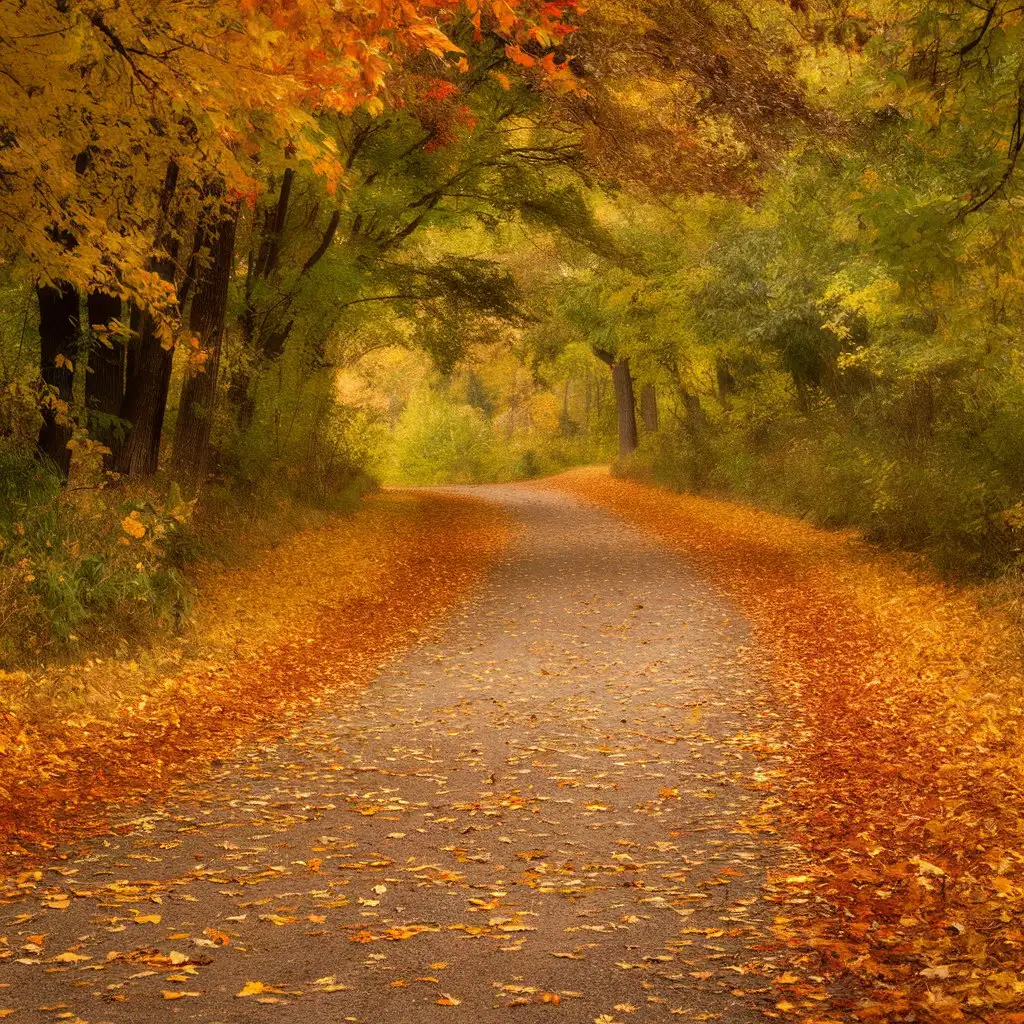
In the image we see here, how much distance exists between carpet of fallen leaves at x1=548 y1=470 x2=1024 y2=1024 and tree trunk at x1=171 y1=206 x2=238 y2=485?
23.0 feet

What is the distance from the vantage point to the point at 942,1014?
3.71m

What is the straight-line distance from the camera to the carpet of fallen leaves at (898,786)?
4.09m

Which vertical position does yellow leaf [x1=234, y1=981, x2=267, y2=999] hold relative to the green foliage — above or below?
below

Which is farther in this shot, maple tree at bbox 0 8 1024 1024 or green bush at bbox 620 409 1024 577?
green bush at bbox 620 409 1024 577

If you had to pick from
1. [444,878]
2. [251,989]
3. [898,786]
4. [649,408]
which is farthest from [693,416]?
[251,989]

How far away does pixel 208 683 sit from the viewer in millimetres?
8812

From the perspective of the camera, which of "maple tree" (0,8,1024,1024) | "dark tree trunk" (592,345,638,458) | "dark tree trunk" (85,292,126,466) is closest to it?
"maple tree" (0,8,1024,1024)

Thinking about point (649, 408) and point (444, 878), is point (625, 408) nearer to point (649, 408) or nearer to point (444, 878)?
point (649, 408)

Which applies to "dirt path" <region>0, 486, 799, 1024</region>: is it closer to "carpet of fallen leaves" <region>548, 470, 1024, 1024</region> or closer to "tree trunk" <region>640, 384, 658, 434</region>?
"carpet of fallen leaves" <region>548, 470, 1024, 1024</region>

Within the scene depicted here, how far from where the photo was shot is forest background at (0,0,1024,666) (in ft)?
25.1

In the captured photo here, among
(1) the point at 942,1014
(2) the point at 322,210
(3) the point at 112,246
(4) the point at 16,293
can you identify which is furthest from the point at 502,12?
(2) the point at 322,210

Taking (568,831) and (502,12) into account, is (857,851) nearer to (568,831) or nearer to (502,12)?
(568,831)

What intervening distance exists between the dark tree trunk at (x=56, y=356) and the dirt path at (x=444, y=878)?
413 centimetres

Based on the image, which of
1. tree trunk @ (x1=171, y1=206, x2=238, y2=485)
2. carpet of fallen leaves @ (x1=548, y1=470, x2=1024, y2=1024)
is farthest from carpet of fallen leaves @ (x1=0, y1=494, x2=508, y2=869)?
carpet of fallen leaves @ (x1=548, y1=470, x2=1024, y2=1024)
